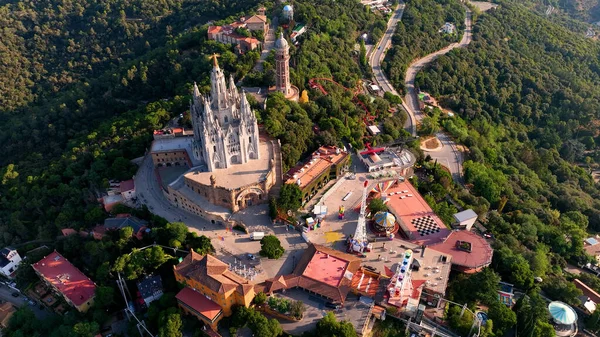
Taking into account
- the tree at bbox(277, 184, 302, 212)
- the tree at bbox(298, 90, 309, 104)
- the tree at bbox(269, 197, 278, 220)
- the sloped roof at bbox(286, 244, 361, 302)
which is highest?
the tree at bbox(298, 90, 309, 104)

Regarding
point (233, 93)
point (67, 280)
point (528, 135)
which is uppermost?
point (233, 93)

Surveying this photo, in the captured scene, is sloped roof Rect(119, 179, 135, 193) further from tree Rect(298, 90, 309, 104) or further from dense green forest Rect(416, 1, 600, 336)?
dense green forest Rect(416, 1, 600, 336)

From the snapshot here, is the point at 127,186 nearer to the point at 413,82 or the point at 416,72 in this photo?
the point at 413,82

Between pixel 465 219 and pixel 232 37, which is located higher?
pixel 232 37

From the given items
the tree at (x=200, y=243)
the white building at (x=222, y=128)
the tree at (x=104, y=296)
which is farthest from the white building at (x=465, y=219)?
the tree at (x=104, y=296)

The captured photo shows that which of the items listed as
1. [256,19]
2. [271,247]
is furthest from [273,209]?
[256,19]

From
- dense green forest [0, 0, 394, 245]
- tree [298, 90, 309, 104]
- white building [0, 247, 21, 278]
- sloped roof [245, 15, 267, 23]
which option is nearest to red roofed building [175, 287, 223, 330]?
dense green forest [0, 0, 394, 245]
